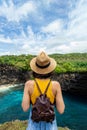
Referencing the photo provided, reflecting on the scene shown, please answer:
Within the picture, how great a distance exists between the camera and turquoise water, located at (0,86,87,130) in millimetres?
26594

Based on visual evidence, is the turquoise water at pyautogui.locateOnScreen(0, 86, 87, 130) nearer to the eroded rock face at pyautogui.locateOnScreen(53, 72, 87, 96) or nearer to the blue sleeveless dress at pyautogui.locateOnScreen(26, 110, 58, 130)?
the eroded rock face at pyautogui.locateOnScreen(53, 72, 87, 96)

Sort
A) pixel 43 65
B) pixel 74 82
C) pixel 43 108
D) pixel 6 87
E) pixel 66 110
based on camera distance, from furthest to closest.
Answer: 1. pixel 6 87
2. pixel 74 82
3. pixel 66 110
4. pixel 43 65
5. pixel 43 108

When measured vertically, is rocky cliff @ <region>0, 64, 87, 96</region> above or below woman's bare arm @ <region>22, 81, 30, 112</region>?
below

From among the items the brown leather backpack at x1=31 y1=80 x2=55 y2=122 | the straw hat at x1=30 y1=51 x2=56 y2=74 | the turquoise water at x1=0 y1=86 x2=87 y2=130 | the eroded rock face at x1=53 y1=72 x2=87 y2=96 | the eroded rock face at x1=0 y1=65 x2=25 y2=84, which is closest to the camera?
the brown leather backpack at x1=31 y1=80 x2=55 y2=122

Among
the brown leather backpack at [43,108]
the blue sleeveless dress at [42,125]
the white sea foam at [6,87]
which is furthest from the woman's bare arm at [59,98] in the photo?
the white sea foam at [6,87]

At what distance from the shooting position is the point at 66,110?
34.2 meters

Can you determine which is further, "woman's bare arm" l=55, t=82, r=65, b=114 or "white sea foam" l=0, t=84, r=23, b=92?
"white sea foam" l=0, t=84, r=23, b=92

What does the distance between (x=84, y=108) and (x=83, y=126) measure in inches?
419

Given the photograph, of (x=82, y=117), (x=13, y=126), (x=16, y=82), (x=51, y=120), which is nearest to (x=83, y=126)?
(x=82, y=117)

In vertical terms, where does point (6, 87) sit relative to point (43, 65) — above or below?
below

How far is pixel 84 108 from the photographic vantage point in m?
35.3

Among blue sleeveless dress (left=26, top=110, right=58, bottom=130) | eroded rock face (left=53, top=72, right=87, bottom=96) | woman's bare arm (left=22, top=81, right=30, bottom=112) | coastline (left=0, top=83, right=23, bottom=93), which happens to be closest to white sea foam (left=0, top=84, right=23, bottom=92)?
coastline (left=0, top=83, right=23, bottom=93)

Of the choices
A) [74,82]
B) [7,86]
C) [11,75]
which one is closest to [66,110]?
[74,82]

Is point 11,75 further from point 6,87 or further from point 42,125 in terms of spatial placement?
point 42,125
